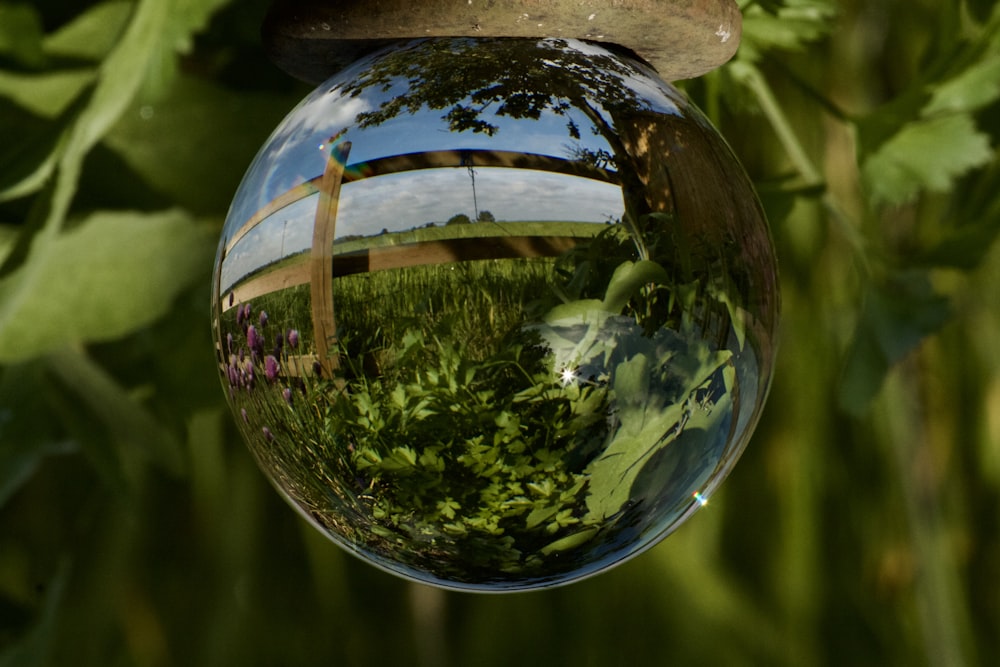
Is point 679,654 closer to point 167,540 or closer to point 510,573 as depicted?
point 167,540

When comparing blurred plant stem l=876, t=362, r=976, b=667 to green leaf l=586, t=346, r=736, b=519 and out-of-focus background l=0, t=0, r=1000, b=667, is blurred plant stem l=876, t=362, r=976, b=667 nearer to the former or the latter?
out-of-focus background l=0, t=0, r=1000, b=667

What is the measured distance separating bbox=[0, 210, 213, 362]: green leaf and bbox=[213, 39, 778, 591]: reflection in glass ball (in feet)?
1.01

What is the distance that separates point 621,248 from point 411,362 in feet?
0.22

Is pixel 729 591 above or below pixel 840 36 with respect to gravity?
below

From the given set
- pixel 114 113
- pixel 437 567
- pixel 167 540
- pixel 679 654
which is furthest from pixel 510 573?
pixel 167 540

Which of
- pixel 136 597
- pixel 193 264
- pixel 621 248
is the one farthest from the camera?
pixel 136 597

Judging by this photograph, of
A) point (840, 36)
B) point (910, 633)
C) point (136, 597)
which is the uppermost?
point (840, 36)

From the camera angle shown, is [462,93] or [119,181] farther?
[119,181]

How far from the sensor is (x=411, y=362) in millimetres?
275

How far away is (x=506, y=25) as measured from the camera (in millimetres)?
294

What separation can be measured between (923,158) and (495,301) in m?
0.35

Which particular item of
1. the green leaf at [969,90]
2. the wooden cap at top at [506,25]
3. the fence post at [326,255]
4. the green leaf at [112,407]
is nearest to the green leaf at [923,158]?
the green leaf at [969,90]

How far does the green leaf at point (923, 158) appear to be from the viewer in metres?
0.52

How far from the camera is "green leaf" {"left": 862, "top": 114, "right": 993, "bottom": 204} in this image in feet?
1.70
